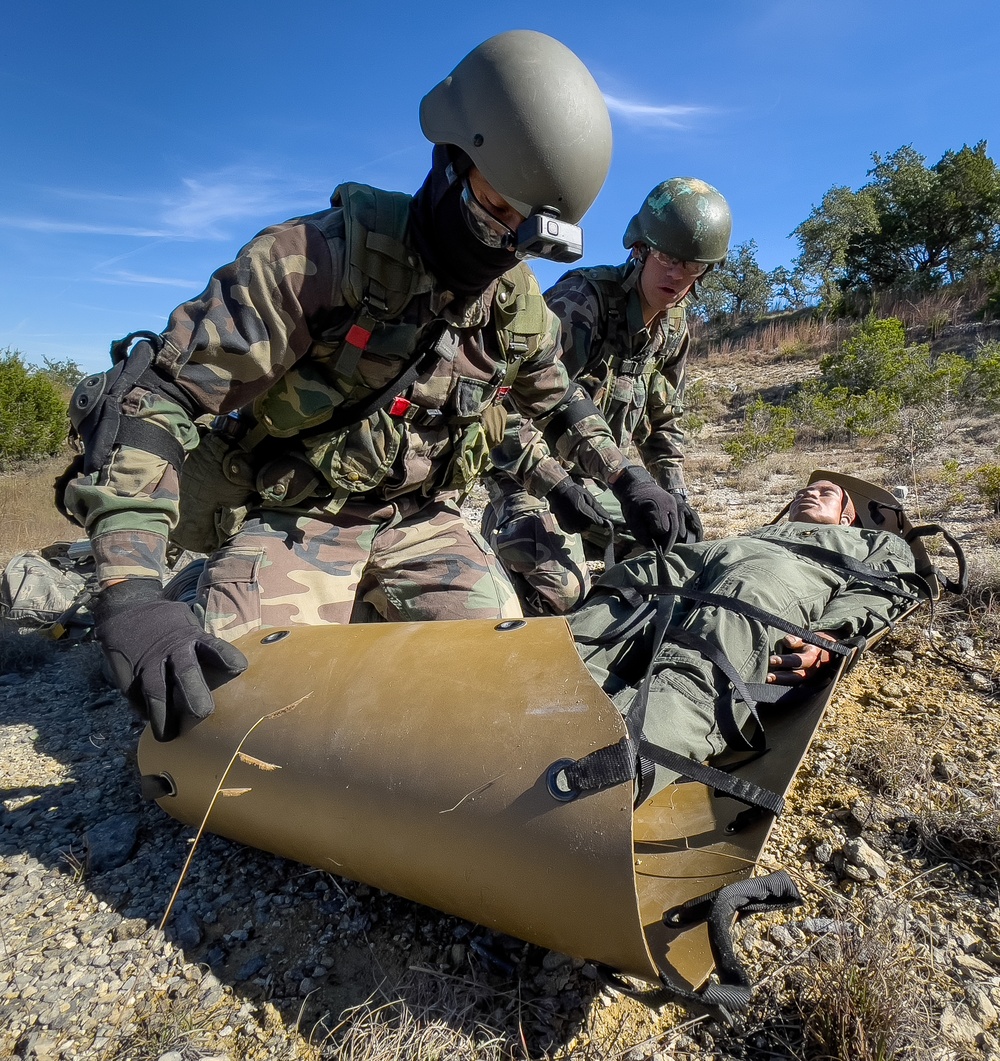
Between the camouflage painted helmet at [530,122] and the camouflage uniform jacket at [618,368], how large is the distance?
1243 millimetres

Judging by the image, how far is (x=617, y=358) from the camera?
4012 mm

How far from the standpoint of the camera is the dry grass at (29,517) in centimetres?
667

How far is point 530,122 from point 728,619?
1.54m

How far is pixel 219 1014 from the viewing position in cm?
134

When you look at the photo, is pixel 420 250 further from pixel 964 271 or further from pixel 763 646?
pixel 964 271

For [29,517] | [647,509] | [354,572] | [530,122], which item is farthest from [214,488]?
[29,517]

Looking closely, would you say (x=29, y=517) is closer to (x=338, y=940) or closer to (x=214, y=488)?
(x=214, y=488)

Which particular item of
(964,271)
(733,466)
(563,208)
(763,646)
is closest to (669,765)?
(763,646)

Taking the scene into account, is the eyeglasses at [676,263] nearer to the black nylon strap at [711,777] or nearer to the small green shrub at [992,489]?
the small green shrub at [992,489]

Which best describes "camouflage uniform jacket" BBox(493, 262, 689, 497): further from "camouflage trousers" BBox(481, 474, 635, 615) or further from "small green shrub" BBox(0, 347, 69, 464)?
"small green shrub" BBox(0, 347, 69, 464)

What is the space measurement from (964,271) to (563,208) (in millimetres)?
20951

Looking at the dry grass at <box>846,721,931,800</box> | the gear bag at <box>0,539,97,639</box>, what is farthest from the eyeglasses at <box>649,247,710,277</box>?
the gear bag at <box>0,539,97,639</box>

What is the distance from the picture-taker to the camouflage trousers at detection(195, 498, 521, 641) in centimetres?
225

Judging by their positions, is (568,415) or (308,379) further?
(568,415)
